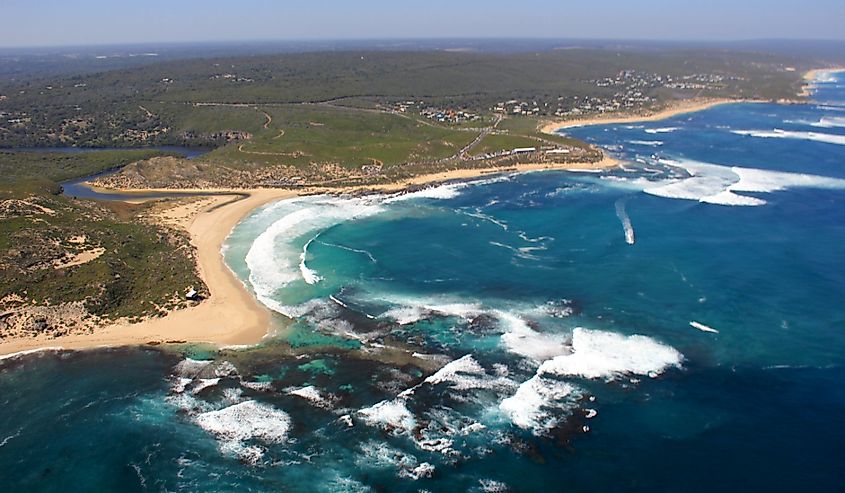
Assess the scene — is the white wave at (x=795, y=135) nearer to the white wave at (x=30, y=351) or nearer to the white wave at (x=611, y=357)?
the white wave at (x=611, y=357)

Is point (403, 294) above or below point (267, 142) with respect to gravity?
below

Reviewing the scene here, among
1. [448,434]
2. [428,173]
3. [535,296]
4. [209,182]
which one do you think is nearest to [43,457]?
[448,434]

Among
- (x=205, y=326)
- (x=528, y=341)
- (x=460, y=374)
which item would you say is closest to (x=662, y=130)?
(x=528, y=341)

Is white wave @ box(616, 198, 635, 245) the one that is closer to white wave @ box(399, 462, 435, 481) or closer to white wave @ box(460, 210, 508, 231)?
white wave @ box(460, 210, 508, 231)

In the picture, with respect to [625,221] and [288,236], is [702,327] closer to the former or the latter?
[625,221]

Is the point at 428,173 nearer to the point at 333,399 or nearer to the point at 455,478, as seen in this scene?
the point at 333,399

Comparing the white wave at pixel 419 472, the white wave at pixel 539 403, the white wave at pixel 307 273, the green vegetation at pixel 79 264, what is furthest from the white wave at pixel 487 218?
the white wave at pixel 419 472

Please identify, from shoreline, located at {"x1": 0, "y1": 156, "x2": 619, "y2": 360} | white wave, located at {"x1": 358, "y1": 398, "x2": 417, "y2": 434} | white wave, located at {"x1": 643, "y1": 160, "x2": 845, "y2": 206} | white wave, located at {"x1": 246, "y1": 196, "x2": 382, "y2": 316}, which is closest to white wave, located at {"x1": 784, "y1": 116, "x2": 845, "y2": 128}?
white wave, located at {"x1": 643, "y1": 160, "x2": 845, "y2": 206}
